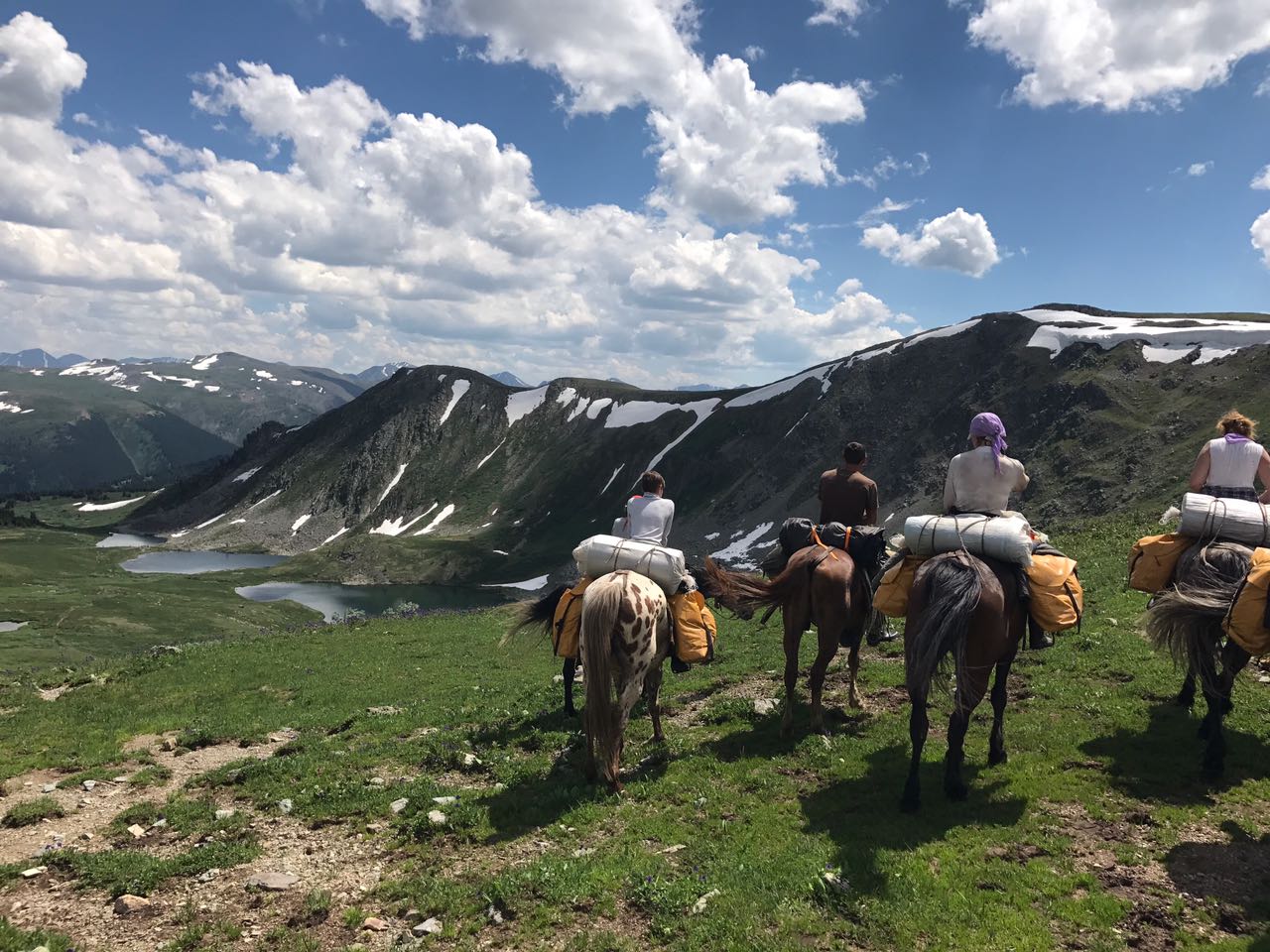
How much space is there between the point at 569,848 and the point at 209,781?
7.78 m

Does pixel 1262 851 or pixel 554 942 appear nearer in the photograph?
pixel 554 942

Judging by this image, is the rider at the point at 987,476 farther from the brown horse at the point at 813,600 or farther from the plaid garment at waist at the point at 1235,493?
the plaid garment at waist at the point at 1235,493

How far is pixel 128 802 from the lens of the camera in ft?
38.3

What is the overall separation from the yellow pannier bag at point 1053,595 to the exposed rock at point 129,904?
12.5 metres

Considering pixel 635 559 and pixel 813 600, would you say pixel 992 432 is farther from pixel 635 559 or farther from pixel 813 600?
pixel 635 559

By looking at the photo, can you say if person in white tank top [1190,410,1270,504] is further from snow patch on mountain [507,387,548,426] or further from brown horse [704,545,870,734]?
snow patch on mountain [507,387,548,426]

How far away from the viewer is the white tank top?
421 inches

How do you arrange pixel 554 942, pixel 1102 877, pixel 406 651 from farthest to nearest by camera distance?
1. pixel 406 651
2. pixel 1102 877
3. pixel 554 942

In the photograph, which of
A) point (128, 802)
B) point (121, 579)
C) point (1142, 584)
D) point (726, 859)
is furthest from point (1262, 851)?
point (121, 579)

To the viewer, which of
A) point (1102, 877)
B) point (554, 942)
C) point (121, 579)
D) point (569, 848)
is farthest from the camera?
point (121, 579)

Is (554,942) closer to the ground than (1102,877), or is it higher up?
closer to the ground

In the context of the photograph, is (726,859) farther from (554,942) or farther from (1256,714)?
(1256,714)

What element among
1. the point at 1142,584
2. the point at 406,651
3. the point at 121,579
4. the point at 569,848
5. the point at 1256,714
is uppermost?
the point at 1142,584

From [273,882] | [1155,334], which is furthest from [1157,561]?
[1155,334]
